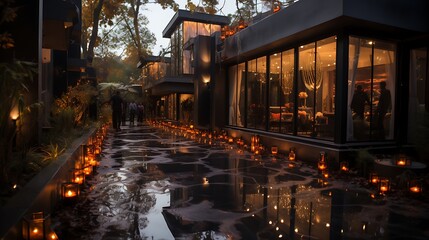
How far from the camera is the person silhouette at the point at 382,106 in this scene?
32.2 feet

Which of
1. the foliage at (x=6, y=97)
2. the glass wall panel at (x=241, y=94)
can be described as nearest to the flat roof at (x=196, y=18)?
the glass wall panel at (x=241, y=94)

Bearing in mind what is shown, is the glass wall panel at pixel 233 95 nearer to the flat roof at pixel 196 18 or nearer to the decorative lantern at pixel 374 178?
the decorative lantern at pixel 374 178

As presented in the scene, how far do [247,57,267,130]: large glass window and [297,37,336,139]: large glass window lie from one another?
2451 mm

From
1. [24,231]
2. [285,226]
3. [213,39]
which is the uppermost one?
[213,39]

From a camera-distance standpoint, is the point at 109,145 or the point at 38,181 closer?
the point at 38,181

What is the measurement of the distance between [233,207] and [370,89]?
20.5 ft

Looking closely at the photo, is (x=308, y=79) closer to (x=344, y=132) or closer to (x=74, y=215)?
(x=344, y=132)

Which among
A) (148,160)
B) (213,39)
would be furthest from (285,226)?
(213,39)

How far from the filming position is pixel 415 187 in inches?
236

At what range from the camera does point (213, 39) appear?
1706 centimetres

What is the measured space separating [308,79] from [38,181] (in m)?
8.63

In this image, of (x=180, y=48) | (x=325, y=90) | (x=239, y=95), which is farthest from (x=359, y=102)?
(x=180, y=48)

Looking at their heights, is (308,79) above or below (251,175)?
above

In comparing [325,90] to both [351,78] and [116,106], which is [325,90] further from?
[116,106]
